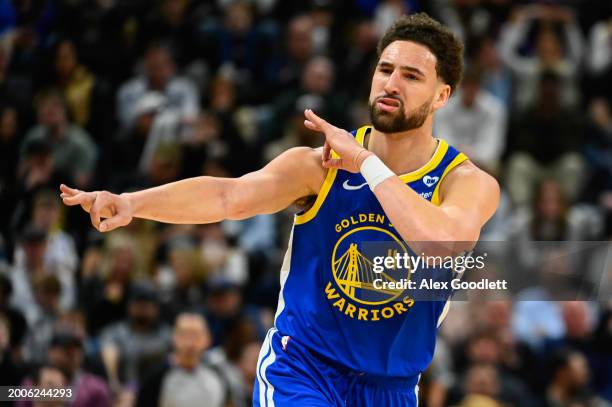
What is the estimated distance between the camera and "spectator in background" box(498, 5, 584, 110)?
1521 cm

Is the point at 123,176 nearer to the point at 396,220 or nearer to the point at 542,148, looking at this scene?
the point at 542,148

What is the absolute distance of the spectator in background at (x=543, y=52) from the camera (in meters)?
15.2

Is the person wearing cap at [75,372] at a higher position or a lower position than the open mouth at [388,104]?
lower

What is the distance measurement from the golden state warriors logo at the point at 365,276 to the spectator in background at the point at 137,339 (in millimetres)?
5547

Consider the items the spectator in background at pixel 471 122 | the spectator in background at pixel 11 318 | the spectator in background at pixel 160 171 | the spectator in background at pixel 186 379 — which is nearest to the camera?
the spectator in background at pixel 186 379

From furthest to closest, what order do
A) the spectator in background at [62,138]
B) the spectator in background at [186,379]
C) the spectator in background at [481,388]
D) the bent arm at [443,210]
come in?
the spectator in background at [62,138] → the spectator in background at [481,388] → the spectator in background at [186,379] → the bent arm at [443,210]

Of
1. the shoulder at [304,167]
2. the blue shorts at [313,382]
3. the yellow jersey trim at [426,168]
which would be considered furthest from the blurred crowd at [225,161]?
the yellow jersey trim at [426,168]

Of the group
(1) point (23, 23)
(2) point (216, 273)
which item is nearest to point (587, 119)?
(2) point (216, 273)

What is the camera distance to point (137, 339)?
1165 cm

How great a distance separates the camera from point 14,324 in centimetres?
1121

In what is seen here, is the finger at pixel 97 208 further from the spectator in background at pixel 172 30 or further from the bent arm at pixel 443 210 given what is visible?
the spectator in background at pixel 172 30

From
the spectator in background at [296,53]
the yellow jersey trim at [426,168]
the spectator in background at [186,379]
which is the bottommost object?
the spectator in background at [186,379]

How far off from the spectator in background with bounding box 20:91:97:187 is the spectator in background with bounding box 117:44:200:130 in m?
1.05

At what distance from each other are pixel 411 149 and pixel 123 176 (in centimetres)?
787
